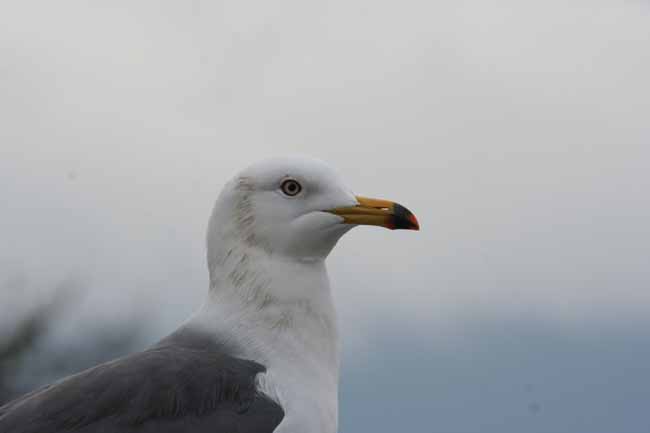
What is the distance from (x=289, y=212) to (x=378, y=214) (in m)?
0.47

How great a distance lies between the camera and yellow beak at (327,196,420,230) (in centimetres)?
762

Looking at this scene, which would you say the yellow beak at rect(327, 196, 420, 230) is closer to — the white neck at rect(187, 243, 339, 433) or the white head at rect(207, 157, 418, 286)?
the white head at rect(207, 157, 418, 286)

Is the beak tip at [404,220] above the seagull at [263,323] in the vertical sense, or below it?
above

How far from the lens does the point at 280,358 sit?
7.46 meters

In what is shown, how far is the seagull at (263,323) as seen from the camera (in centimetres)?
707

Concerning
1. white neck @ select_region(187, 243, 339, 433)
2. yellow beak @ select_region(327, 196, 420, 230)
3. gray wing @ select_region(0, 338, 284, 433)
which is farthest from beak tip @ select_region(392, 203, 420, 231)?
gray wing @ select_region(0, 338, 284, 433)

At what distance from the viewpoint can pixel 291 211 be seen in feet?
24.8

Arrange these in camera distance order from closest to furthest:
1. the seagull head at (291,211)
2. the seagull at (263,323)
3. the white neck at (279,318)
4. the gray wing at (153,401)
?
the gray wing at (153,401)
the seagull at (263,323)
the white neck at (279,318)
the seagull head at (291,211)

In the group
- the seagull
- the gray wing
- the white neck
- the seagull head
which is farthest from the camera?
the seagull head

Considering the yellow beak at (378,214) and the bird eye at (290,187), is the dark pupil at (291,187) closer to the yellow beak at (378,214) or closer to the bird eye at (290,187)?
the bird eye at (290,187)

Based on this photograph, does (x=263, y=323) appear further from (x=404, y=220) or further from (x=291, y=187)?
(x=404, y=220)

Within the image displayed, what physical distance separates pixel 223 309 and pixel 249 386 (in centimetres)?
55

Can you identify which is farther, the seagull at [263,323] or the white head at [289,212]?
the white head at [289,212]

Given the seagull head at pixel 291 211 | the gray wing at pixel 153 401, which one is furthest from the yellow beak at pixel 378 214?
the gray wing at pixel 153 401
